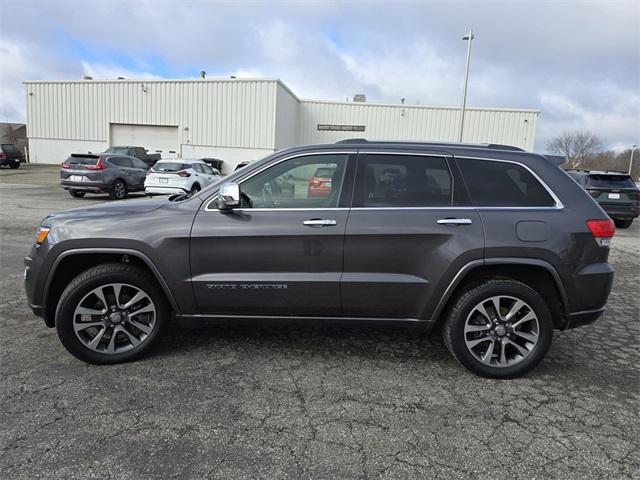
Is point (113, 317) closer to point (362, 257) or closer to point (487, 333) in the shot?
point (362, 257)

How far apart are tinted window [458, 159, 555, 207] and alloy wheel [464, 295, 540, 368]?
0.75 metres

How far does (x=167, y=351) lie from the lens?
3.77m

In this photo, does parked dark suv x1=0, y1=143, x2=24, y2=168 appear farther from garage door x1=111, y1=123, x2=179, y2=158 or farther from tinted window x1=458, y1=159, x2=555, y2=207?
tinted window x1=458, y1=159, x2=555, y2=207

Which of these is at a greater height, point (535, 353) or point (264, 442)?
point (535, 353)

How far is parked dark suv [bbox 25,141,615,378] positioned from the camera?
3375 mm

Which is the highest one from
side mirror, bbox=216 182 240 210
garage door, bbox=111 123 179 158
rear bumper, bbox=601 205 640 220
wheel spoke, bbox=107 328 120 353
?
garage door, bbox=111 123 179 158

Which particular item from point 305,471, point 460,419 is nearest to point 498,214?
point 460,419

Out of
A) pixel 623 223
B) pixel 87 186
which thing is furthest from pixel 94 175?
pixel 623 223

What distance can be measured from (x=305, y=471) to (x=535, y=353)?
206 centimetres

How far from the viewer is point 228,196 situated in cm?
333

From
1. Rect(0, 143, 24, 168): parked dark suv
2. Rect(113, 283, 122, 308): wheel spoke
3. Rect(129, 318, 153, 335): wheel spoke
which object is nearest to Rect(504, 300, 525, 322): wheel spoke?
Rect(129, 318, 153, 335): wheel spoke

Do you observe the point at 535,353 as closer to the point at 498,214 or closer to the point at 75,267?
the point at 498,214

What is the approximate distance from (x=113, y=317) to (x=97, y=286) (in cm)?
27

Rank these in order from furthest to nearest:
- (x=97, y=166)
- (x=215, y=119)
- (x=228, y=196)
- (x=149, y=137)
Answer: (x=149, y=137)
(x=215, y=119)
(x=97, y=166)
(x=228, y=196)
